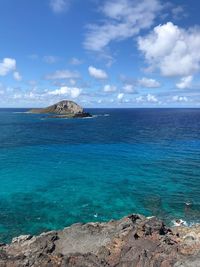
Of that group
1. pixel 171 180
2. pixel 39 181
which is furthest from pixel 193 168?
pixel 39 181

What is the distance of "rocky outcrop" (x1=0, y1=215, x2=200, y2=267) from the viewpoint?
23859mm

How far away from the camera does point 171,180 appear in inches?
2306

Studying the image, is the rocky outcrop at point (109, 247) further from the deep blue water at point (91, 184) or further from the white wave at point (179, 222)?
the deep blue water at point (91, 184)

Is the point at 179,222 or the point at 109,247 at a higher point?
the point at 109,247

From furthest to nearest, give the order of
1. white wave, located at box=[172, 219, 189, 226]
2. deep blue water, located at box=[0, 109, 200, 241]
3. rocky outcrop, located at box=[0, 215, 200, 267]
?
deep blue water, located at box=[0, 109, 200, 241]
white wave, located at box=[172, 219, 189, 226]
rocky outcrop, located at box=[0, 215, 200, 267]

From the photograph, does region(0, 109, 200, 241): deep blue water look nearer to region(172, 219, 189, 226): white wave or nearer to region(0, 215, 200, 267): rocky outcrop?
region(172, 219, 189, 226): white wave

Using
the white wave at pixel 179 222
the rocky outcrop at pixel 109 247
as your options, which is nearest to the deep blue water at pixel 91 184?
the white wave at pixel 179 222

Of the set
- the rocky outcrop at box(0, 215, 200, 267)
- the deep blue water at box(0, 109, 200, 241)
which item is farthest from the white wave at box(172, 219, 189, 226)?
the rocky outcrop at box(0, 215, 200, 267)

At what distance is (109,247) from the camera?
26.6 metres

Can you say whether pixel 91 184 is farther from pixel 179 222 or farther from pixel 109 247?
pixel 109 247

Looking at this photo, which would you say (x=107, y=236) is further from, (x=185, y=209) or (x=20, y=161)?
(x=20, y=161)

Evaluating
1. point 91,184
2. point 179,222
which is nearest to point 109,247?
point 179,222

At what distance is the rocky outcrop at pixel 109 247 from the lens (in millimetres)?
23859

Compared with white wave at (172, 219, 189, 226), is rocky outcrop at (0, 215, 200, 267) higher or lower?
higher
